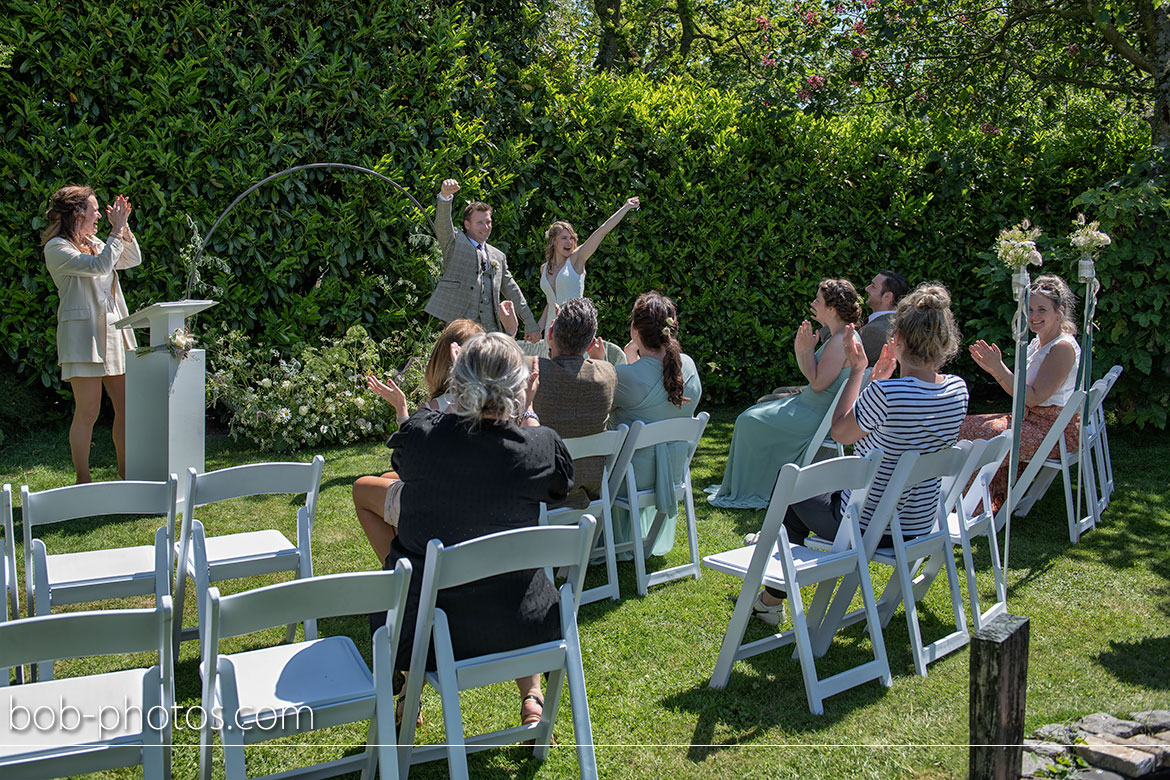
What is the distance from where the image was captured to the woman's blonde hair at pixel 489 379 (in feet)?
9.73

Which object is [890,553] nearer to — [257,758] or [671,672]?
[671,672]

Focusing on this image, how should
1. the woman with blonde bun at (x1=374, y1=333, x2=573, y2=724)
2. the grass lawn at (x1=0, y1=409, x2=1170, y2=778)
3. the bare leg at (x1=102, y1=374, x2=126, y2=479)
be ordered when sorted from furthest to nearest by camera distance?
the bare leg at (x1=102, y1=374, x2=126, y2=479)
the grass lawn at (x1=0, y1=409, x2=1170, y2=778)
the woman with blonde bun at (x1=374, y1=333, x2=573, y2=724)

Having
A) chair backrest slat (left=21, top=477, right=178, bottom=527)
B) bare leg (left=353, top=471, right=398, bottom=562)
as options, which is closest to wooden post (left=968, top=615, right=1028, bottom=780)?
bare leg (left=353, top=471, right=398, bottom=562)

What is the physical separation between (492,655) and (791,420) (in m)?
3.45

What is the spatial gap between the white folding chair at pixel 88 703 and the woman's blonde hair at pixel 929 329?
3041 millimetres

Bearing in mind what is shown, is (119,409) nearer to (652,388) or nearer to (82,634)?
(652,388)

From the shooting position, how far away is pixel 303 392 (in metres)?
7.15

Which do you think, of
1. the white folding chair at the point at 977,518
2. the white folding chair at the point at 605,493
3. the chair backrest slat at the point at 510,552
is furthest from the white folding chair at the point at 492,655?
the white folding chair at the point at 977,518

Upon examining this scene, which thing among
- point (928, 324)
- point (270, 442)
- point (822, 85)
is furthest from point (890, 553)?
point (822, 85)

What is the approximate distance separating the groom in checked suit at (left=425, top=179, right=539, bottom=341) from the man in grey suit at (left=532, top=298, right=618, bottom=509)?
103 inches

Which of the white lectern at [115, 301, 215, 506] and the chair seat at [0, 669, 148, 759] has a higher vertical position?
the white lectern at [115, 301, 215, 506]

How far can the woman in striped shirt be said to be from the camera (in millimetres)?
3842

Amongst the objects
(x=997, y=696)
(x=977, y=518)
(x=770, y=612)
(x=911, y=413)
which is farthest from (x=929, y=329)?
(x=997, y=696)

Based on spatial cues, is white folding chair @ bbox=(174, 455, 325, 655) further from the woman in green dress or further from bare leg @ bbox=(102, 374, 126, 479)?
the woman in green dress
